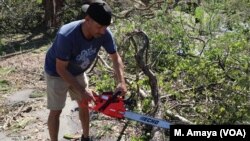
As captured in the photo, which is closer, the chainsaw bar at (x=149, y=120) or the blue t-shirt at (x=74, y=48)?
the blue t-shirt at (x=74, y=48)

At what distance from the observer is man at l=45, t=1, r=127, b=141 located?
340 cm

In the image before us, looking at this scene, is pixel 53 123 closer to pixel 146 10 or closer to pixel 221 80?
pixel 221 80

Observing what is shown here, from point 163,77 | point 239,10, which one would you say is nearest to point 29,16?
point 239,10

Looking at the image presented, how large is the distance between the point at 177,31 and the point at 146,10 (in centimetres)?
349

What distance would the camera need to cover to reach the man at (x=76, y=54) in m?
3.40

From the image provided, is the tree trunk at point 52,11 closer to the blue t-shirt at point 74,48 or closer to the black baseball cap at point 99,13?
the blue t-shirt at point 74,48

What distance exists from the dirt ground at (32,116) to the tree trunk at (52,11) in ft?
10.8

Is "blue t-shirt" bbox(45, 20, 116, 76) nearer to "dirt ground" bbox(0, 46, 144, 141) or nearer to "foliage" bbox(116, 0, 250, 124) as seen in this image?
"dirt ground" bbox(0, 46, 144, 141)

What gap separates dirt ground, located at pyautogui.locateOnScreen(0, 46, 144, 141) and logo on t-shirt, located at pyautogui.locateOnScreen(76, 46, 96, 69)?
1149mm

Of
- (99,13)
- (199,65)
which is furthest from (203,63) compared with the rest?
(99,13)

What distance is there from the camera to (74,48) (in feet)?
11.6

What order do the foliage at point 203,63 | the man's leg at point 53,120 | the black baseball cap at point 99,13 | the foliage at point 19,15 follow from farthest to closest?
1. the foliage at point 19,15
2. the foliage at point 203,63
3. the man's leg at point 53,120
4. the black baseball cap at point 99,13

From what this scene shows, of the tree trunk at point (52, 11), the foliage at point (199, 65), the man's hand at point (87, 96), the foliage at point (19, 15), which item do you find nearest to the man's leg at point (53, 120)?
the man's hand at point (87, 96)

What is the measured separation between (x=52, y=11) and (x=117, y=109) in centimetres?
718
